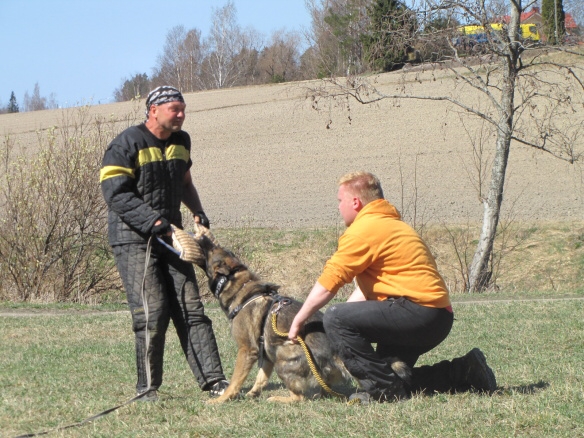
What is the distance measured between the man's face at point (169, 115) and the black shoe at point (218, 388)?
2.01m

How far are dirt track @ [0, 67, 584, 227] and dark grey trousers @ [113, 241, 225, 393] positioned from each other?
10479 mm

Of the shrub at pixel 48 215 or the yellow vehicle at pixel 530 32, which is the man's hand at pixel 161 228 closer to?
the shrub at pixel 48 215

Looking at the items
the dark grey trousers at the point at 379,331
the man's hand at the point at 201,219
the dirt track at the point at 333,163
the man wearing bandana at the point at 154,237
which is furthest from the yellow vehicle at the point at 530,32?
the dark grey trousers at the point at 379,331

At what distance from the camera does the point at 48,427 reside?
5.20 metres

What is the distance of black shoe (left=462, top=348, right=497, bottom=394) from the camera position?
18.4 feet

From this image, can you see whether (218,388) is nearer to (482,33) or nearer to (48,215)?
(48,215)

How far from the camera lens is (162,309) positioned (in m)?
6.05

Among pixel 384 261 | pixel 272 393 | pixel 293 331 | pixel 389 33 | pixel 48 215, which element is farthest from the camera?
pixel 389 33

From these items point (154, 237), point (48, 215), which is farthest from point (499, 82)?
point (154, 237)

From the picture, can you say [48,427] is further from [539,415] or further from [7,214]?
[7,214]

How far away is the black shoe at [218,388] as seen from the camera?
608 cm

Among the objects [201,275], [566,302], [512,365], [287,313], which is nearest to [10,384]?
[287,313]

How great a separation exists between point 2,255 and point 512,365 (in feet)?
32.4

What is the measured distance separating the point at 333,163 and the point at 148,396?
84.5ft
